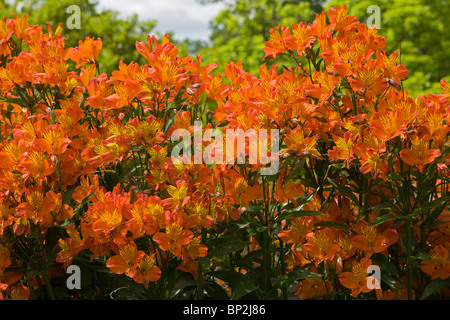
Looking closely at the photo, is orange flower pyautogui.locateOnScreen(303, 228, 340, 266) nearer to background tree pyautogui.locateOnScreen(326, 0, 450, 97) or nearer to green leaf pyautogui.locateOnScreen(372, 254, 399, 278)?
green leaf pyautogui.locateOnScreen(372, 254, 399, 278)

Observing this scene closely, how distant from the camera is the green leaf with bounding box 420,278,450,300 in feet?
5.76

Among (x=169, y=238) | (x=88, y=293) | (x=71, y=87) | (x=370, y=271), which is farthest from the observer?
(x=71, y=87)

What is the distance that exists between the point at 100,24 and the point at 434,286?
11.5 m

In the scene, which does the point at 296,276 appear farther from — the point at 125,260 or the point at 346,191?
the point at 125,260

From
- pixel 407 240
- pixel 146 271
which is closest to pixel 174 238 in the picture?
pixel 146 271

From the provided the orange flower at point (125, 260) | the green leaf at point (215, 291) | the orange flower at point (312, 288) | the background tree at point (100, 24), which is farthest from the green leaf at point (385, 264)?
the background tree at point (100, 24)

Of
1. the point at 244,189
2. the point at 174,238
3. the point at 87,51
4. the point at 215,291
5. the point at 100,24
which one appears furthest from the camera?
the point at 100,24

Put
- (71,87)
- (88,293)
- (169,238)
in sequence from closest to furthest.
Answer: (169,238), (88,293), (71,87)

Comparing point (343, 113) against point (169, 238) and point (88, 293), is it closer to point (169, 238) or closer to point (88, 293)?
point (169, 238)

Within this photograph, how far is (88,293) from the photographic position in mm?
1882

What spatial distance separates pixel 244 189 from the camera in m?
1.75

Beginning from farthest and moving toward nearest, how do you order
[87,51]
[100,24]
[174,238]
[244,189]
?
[100,24]
[87,51]
[244,189]
[174,238]
